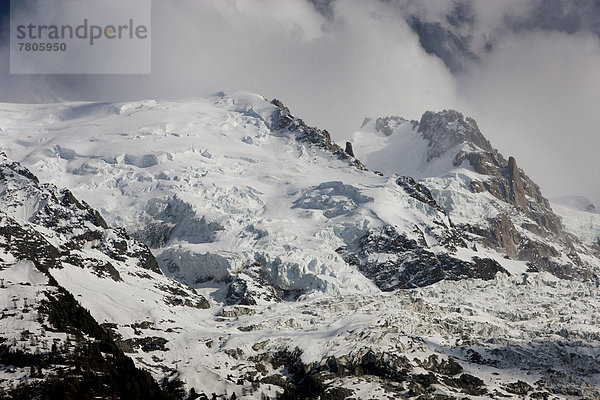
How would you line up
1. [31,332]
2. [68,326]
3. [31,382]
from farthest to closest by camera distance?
[68,326]
[31,332]
[31,382]

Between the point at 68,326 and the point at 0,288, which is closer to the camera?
the point at 68,326

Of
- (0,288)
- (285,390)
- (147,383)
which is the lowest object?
(285,390)

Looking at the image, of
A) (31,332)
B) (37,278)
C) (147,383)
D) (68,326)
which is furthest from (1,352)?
(37,278)

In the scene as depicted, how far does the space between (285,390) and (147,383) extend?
6063 cm

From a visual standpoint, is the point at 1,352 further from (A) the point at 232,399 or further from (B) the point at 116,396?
(A) the point at 232,399

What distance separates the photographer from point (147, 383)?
145750 mm

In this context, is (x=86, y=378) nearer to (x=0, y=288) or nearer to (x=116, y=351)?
(x=116, y=351)

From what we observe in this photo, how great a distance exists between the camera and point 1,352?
468ft

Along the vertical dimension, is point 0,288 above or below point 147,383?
above

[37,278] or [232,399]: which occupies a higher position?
[37,278]

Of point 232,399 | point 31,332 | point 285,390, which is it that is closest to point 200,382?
point 232,399

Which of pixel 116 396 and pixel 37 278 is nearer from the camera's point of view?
pixel 116 396

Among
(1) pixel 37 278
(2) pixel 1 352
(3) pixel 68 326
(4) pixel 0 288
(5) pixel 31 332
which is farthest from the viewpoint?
(1) pixel 37 278

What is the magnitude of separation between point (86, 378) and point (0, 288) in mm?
57601
